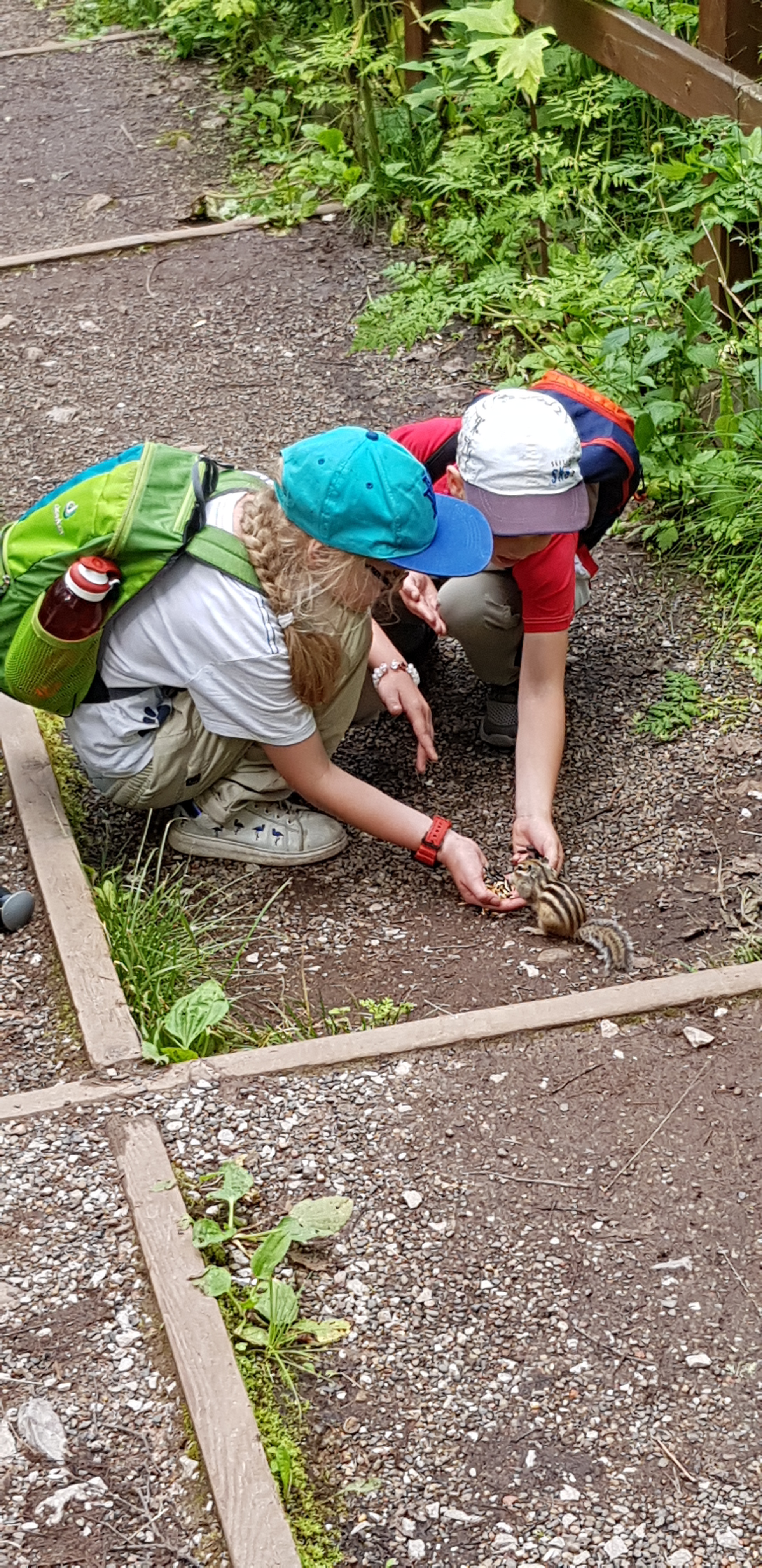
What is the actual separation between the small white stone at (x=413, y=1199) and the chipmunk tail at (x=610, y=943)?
32.6 inches

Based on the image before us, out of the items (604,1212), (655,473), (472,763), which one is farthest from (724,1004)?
(655,473)

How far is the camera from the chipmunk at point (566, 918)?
3137mm

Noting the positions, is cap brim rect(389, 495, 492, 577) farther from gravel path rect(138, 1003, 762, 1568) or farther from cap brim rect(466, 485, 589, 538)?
gravel path rect(138, 1003, 762, 1568)

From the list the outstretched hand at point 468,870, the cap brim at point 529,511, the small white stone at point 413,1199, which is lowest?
the outstretched hand at point 468,870

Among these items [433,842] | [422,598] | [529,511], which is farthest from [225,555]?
[433,842]

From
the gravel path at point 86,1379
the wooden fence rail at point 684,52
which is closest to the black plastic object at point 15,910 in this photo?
the gravel path at point 86,1379

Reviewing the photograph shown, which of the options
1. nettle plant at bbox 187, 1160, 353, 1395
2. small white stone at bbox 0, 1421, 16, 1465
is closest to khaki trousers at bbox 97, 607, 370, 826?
nettle plant at bbox 187, 1160, 353, 1395

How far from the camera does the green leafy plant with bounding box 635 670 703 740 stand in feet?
12.8

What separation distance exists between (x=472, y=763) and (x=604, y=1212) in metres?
1.62

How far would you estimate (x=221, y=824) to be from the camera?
3475 mm

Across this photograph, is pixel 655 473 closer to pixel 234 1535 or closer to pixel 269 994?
pixel 269 994

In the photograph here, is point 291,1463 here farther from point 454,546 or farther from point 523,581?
point 523,581

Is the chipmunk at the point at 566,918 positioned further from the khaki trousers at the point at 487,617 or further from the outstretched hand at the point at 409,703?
the khaki trousers at the point at 487,617

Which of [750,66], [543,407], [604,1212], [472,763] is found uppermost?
[750,66]
